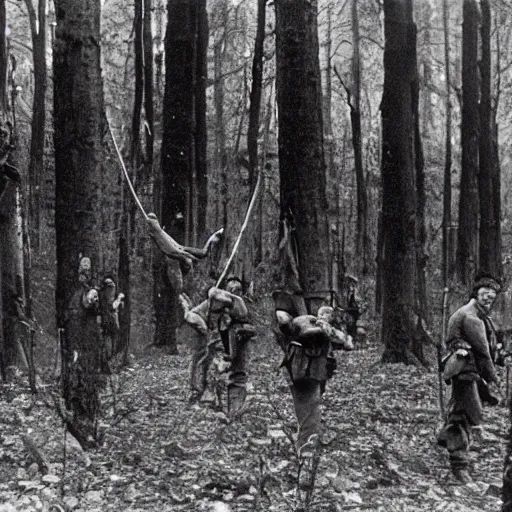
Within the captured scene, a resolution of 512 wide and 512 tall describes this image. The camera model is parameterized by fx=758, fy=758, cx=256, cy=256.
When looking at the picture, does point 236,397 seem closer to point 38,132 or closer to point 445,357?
point 445,357

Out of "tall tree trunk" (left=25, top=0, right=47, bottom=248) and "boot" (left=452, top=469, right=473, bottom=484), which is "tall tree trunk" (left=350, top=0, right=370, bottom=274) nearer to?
"tall tree trunk" (left=25, top=0, right=47, bottom=248)

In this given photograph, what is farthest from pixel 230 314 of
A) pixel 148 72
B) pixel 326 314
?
pixel 148 72

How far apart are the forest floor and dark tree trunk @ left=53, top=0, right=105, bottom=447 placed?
2.09ft

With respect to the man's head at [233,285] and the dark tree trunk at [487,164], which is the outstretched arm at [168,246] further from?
the dark tree trunk at [487,164]

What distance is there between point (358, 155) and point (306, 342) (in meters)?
14.9

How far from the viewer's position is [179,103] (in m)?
14.6

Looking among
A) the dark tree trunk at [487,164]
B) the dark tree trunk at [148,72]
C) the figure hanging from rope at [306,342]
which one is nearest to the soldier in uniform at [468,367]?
the figure hanging from rope at [306,342]

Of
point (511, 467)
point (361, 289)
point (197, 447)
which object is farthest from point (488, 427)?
point (361, 289)

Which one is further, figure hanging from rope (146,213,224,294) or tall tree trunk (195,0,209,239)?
tall tree trunk (195,0,209,239)

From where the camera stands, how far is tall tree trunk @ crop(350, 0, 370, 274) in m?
22.2

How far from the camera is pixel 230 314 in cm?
975

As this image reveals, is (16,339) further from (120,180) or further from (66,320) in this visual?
(120,180)

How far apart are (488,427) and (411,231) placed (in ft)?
17.1

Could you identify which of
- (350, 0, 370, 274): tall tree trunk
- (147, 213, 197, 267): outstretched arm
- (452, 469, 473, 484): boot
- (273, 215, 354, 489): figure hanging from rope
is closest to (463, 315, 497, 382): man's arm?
(452, 469, 473, 484): boot
